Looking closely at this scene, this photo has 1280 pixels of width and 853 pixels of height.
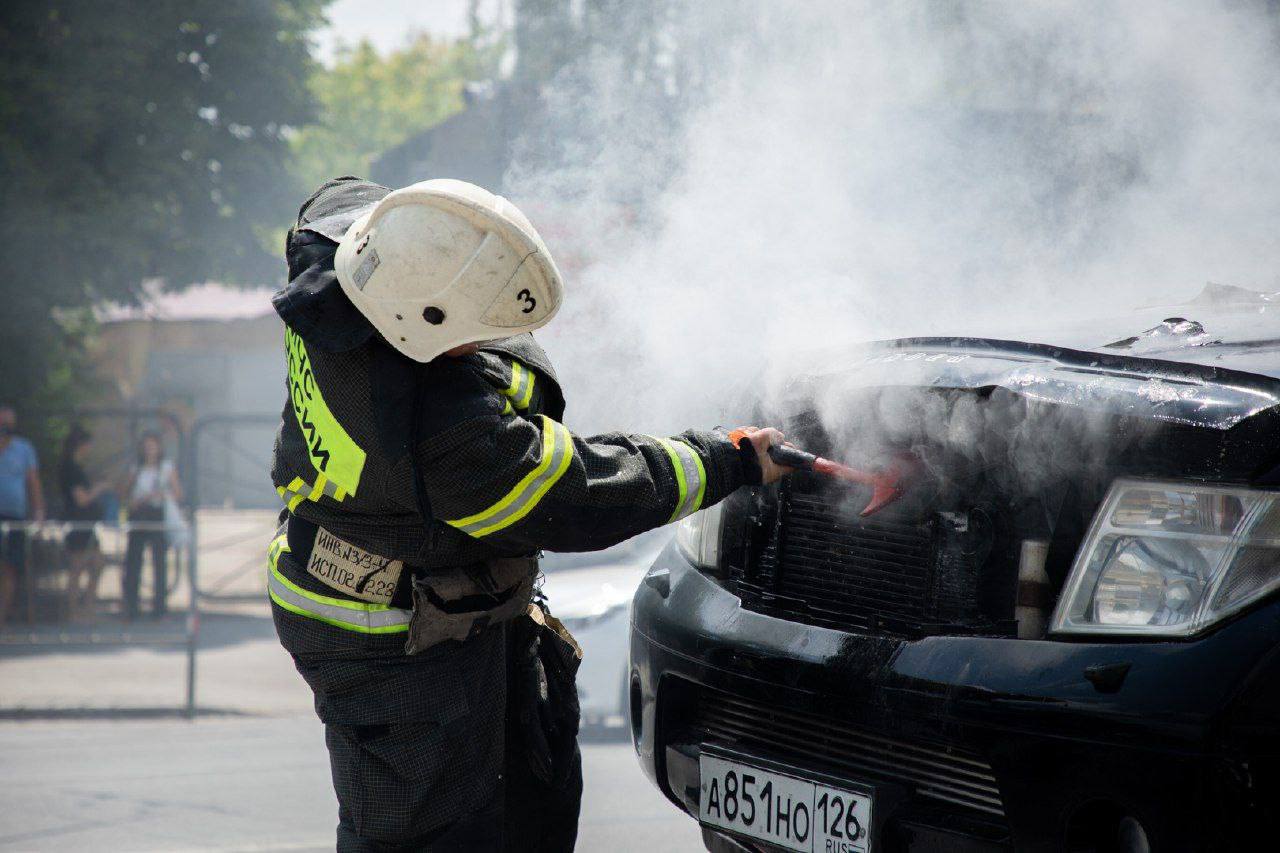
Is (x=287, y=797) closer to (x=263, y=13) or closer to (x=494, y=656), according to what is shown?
(x=494, y=656)

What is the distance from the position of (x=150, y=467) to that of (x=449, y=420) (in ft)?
28.7

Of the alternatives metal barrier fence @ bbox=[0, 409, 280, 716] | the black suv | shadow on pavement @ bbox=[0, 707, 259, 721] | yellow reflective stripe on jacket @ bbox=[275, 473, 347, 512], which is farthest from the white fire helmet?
shadow on pavement @ bbox=[0, 707, 259, 721]

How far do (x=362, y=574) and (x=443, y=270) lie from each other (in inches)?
24.8

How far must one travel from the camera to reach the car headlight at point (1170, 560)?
1871 mm

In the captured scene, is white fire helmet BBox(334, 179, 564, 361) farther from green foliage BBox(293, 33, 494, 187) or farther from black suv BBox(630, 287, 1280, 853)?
green foliage BBox(293, 33, 494, 187)

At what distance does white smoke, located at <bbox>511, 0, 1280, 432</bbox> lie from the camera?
11.8 ft

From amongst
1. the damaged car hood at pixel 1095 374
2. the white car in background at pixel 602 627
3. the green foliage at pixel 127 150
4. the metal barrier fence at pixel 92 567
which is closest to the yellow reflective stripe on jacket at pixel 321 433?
Result: the damaged car hood at pixel 1095 374

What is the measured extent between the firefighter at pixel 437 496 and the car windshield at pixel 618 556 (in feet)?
11.6

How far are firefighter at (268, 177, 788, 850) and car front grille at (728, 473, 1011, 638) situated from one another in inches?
6.7

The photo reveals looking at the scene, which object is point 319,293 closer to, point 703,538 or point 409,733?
point 409,733

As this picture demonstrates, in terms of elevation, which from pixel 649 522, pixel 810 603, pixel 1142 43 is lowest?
pixel 810 603

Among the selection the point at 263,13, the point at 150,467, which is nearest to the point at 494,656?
the point at 150,467

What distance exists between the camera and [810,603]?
2.50m

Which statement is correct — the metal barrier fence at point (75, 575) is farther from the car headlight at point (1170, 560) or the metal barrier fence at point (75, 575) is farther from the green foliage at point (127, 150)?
the car headlight at point (1170, 560)
